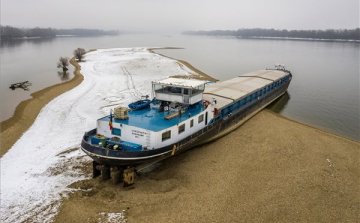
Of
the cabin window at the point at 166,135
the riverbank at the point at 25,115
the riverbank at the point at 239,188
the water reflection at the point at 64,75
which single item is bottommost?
the riverbank at the point at 239,188

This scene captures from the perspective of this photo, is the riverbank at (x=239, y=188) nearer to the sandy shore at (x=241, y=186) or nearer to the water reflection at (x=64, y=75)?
the sandy shore at (x=241, y=186)

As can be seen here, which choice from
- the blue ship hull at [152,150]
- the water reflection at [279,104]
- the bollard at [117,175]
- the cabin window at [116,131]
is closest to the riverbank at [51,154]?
the bollard at [117,175]

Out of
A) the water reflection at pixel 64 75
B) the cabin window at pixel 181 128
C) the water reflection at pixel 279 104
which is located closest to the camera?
the cabin window at pixel 181 128

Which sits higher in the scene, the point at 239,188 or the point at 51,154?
the point at 51,154

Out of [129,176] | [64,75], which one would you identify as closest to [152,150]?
[129,176]

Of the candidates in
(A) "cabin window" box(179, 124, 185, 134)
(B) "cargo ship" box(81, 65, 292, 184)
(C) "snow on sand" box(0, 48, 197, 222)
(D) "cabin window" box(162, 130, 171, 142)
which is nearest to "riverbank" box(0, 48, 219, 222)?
(C) "snow on sand" box(0, 48, 197, 222)

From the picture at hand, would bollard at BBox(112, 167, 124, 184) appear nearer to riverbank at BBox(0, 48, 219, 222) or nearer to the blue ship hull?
the blue ship hull

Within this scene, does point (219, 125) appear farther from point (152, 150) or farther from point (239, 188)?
point (152, 150)
